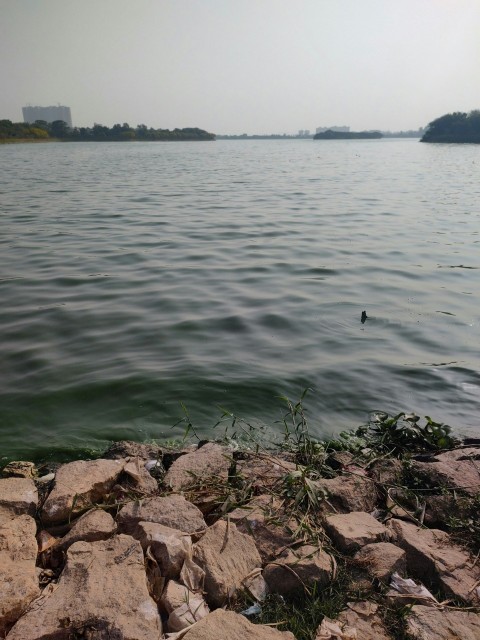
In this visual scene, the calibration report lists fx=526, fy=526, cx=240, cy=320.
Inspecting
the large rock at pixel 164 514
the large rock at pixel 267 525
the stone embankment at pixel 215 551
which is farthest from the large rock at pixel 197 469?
the large rock at pixel 267 525

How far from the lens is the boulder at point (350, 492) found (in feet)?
11.4

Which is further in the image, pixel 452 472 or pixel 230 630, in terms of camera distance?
pixel 452 472

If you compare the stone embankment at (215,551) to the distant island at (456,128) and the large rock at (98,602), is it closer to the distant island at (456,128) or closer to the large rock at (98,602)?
the large rock at (98,602)

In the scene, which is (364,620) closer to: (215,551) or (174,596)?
(215,551)

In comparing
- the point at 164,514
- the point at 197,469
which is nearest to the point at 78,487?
the point at 164,514

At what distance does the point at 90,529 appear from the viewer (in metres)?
3.02

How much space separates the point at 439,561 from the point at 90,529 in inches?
77.8

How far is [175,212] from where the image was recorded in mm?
17062

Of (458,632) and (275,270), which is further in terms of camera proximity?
(275,270)

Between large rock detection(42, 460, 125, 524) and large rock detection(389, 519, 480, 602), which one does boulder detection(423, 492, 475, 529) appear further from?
large rock detection(42, 460, 125, 524)

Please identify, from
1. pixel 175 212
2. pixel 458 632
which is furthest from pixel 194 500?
pixel 175 212

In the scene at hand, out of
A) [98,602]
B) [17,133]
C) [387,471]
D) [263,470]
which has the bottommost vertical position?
[387,471]

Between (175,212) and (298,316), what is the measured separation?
1016cm

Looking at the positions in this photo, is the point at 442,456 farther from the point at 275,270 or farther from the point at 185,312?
the point at 275,270
